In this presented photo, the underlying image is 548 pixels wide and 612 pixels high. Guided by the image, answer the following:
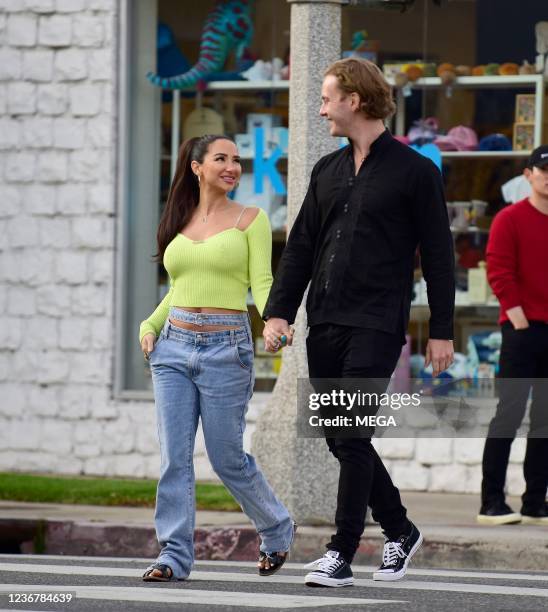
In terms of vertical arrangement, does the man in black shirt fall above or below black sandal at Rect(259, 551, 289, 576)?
above

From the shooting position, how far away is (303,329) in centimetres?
956

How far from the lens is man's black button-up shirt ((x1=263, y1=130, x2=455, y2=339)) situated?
22.1 feet

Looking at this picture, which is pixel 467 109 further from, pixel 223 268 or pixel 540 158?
pixel 223 268

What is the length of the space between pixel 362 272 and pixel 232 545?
2.98 meters

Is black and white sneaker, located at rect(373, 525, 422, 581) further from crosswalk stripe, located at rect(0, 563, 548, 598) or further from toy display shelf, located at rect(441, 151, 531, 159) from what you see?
toy display shelf, located at rect(441, 151, 531, 159)

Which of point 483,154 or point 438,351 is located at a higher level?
point 483,154

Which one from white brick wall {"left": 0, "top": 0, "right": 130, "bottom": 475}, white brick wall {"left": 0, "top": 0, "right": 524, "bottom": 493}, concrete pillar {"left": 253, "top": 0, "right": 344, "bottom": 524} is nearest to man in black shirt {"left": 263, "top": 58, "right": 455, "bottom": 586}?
concrete pillar {"left": 253, "top": 0, "right": 344, "bottom": 524}

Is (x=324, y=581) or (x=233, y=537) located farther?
(x=233, y=537)

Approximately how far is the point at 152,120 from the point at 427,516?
401cm

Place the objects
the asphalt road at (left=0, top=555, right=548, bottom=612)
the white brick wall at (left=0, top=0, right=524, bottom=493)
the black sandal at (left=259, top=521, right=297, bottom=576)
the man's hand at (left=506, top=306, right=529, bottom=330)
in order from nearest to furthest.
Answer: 1. the asphalt road at (left=0, top=555, right=548, bottom=612)
2. the black sandal at (left=259, top=521, right=297, bottom=576)
3. the man's hand at (left=506, top=306, right=529, bottom=330)
4. the white brick wall at (left=0, top=0, right=524, bottom=493)

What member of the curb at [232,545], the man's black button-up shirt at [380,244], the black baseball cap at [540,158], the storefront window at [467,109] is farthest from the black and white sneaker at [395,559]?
the storefront window at [467,109]

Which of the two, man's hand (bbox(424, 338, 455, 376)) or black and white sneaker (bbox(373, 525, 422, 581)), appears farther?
black and white sneaker (bbox(373, 525, 422, 581))

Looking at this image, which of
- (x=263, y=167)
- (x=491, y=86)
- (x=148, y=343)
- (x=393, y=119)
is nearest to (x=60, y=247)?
(x=263, y=167)

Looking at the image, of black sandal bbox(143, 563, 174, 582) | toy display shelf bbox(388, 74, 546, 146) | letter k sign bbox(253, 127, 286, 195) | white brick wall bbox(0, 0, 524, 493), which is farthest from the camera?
white brick wall bbox(0, 0, 524, 493)
